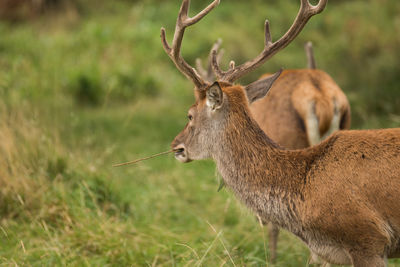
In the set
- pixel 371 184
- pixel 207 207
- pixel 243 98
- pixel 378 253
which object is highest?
pixel 243 98

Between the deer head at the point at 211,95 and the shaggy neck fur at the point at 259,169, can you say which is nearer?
the shaggy neck fur at the point at 259,169

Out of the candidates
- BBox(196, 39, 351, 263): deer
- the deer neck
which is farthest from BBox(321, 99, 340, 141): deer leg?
the deer neck

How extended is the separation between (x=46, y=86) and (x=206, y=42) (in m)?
4.65

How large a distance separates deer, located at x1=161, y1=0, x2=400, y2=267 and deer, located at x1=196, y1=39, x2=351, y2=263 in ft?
2.44

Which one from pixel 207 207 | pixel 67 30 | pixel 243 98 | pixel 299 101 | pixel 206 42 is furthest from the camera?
pixel 67 30

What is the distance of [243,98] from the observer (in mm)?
3574

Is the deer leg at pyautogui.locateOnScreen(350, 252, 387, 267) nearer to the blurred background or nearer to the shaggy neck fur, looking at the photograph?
the shaggy neck fur

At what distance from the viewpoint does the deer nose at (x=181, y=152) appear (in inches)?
147

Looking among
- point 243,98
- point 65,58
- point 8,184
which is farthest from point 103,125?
point 243,98

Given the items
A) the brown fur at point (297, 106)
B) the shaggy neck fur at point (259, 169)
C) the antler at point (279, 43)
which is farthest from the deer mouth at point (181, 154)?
the brown fur at point (297, 106)

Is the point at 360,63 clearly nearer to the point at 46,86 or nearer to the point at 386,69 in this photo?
the point at 386,69

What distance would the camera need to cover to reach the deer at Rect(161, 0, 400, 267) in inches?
119

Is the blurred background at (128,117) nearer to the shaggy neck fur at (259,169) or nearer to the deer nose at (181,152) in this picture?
the shaggy neck fur at (259,169)

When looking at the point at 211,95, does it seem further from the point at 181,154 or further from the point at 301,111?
the point at 301,111
